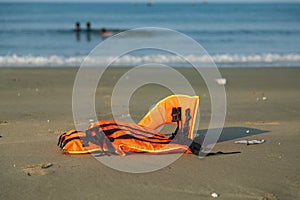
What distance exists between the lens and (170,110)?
5.68 m

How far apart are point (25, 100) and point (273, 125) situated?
428 cm

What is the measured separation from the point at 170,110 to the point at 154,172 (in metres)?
1.11

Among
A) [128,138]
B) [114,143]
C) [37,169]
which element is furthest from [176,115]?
[37,169]

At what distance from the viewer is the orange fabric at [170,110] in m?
5.54

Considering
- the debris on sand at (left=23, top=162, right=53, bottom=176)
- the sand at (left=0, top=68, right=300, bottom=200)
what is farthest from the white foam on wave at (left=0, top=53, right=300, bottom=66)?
the debris on sand at (left=23, top=162, right=53, bottom=176)

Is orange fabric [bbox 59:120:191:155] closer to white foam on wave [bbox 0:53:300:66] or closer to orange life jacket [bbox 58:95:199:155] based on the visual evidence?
orange life jacket [bbox 58:95:199:155]

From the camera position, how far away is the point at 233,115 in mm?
7676

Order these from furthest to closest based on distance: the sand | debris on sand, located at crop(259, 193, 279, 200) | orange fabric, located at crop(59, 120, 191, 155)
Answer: orange fabric, located at crop(59, 120, 191, 155), the sand, debris on sand, located at crop(259, 193, 279, 200)

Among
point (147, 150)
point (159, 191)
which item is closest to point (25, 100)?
point (147, 150)

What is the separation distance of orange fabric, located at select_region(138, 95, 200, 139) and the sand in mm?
491

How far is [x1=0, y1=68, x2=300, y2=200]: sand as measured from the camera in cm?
425

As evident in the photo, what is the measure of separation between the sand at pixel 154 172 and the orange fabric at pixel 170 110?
0.49m

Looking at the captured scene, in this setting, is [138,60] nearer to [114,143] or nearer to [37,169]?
[114,143]

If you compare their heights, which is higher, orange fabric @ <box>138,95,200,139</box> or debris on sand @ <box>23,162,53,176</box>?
orange fabric @ <box>138,95,200,139</box>
